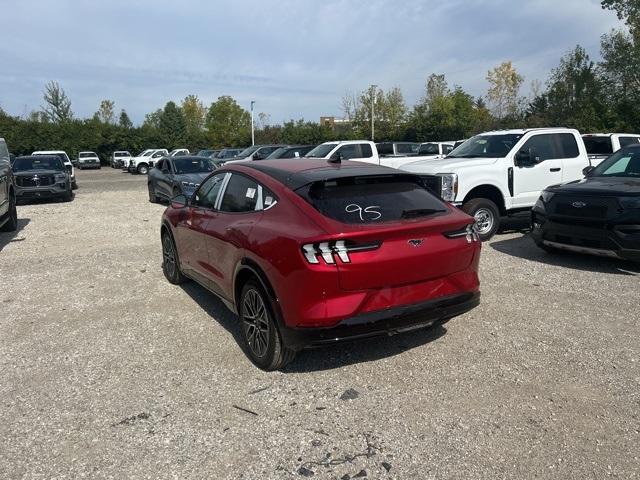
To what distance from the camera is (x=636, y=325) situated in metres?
4.88

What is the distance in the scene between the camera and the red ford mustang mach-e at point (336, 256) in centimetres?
353

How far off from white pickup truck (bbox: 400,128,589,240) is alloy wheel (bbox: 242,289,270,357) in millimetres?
5192

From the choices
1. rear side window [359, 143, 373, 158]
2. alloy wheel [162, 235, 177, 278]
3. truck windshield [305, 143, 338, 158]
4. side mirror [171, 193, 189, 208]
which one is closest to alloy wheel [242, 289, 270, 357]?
side mirror [171, 193, 189, 208]

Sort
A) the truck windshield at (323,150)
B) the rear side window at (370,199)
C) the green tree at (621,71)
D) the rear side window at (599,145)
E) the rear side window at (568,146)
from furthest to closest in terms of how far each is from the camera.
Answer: the green tree at (621,71)
the truck windshield at (323,150)
the rear side window at (599,145)
the rear side window at (568,146)
the rear side window at (370,199)

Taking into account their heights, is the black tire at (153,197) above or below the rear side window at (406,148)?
below

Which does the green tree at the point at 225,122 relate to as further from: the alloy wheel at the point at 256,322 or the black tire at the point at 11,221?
the alloy wheel at the point at 256,322

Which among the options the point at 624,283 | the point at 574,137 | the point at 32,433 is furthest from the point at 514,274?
the point at 32,433

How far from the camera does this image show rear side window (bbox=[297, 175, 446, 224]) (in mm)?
3805

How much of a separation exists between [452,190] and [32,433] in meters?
7.07

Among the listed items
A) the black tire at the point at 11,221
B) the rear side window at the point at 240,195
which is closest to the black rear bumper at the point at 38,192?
the black tire at the point at 11,221

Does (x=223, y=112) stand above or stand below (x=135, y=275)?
above

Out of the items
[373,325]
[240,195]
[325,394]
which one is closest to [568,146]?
[240,195]

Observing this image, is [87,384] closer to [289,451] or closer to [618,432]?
[289,451]

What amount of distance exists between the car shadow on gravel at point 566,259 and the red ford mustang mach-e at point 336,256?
3.78 metres
